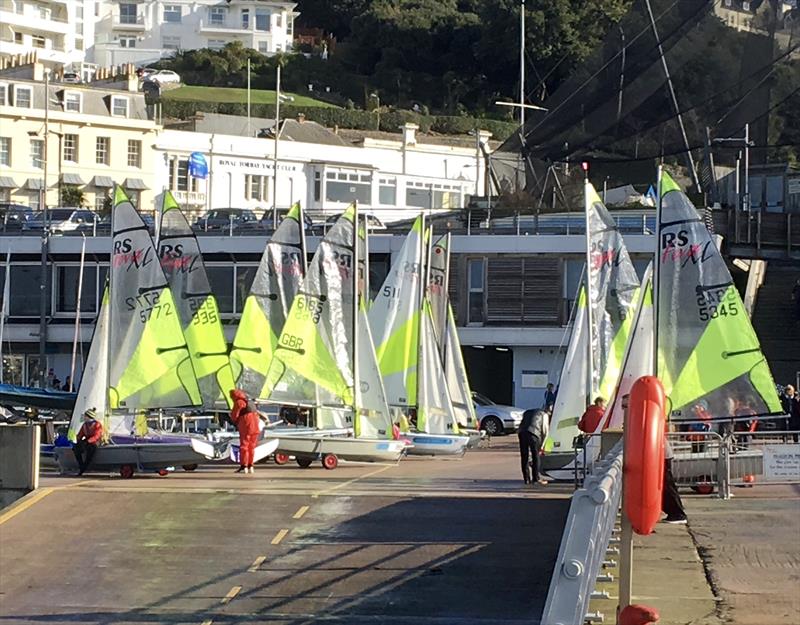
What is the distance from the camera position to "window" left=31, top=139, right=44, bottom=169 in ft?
244

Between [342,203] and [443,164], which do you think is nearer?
[342,203]

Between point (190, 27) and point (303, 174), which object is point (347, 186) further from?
point (190, 27)

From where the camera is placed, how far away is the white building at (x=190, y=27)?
130000 millimetres

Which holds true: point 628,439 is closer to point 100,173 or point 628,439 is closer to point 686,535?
point 686,535

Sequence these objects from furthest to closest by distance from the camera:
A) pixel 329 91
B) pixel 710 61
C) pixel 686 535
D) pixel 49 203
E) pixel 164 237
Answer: pixel 329 91
pixel 49 203
pixel 164 237
pixel 710 61
pixel 686 535

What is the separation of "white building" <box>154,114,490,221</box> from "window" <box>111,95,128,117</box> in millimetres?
2390

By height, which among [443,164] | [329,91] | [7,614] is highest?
[329,91]

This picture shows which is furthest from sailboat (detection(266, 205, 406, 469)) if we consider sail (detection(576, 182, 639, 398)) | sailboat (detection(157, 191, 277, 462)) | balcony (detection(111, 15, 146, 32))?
balcony (detection(111, 15, 146, 32))

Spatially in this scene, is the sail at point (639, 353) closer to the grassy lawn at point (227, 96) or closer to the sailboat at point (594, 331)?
the sailboat at point (594, 331)

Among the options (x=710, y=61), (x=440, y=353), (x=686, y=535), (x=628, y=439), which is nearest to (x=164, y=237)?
(x=440, y=353)

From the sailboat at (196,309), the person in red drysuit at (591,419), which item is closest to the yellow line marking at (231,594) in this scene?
the person in red drysuit at (591,419)

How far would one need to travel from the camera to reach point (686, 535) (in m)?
17.8

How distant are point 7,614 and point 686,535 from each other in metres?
7.39

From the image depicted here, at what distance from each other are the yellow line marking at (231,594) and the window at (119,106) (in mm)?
63137
